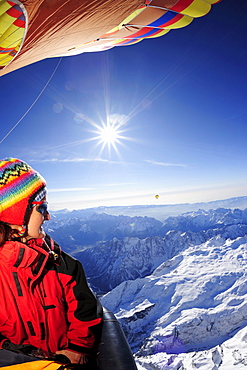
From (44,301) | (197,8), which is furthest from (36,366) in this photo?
(197,8)

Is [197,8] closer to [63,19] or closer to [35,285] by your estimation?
[63,19]

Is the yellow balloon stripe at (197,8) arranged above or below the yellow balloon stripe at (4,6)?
above

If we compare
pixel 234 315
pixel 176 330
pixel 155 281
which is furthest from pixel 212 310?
pixel 155 281

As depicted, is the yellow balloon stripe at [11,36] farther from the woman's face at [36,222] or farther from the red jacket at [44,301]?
the red jacket at [44,301]

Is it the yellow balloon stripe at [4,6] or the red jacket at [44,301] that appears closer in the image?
the red jacket at [44,301]

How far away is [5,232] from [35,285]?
51 cm

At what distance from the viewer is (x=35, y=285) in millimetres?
1711

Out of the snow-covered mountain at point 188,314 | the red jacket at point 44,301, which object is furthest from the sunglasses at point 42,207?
the snow-covered mountain at point 188,314

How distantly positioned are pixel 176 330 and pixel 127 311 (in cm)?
4183

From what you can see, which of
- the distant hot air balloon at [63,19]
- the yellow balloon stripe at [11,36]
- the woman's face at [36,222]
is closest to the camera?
the woman's face at [36,222]

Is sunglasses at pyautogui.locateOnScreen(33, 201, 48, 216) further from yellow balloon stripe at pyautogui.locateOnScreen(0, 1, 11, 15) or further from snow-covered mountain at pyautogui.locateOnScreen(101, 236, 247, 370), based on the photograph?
snow-covered mountain at pyautogui.locateOnScreen(101, 236, 247, 370)

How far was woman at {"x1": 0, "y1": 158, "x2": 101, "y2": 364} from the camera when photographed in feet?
5.24

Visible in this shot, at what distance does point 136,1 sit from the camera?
4992mm

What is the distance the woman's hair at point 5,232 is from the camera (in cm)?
162
